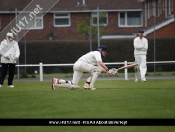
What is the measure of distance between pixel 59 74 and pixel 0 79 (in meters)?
10.9

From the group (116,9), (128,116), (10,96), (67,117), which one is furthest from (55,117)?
(116,9)

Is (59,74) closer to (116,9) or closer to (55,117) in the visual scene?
(116,9)

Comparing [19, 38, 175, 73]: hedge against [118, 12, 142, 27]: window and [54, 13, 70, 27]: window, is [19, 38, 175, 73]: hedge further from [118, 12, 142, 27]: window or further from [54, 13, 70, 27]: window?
[54, 13, 70, 27]: window

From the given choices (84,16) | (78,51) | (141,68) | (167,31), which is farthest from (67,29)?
(141,68)

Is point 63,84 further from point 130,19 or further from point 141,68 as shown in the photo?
point 130,19

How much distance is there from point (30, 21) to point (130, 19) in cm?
640

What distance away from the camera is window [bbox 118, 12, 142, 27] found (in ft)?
107

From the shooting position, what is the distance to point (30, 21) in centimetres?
3070

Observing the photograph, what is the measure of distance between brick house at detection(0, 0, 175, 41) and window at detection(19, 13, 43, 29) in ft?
0.19

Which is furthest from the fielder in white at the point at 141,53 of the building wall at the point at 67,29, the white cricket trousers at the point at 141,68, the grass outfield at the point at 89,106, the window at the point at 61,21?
the window at the point at 61,21

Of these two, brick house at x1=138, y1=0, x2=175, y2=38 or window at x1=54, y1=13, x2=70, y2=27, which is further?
window at x1=54, y1=13, x2=70, y2=27

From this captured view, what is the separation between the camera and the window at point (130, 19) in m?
32.6

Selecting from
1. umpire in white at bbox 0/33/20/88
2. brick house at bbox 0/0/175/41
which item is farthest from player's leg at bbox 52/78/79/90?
brick house at bbox 0/0/175/41

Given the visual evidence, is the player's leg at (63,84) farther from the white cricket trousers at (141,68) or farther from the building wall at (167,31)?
the building wall at (167,31)
